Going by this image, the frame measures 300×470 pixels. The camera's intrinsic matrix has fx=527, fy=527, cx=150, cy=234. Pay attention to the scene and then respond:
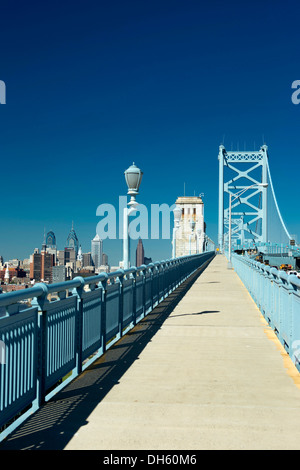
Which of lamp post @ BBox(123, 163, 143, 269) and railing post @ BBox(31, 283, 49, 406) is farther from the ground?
lamp post @ BBox(123, 163, 143, 269)

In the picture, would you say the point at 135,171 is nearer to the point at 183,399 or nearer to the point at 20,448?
the point at 183,399

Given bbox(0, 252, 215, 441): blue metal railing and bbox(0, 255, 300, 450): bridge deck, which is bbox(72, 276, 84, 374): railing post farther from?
bbox(0, 255, 300, 450): bridge deck

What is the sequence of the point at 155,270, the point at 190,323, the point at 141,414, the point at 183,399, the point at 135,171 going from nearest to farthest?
1. the point at 141,414
2. the point at 183,399
3. the point at 135,171
4. the point at 190,323
5. the point at 155,270

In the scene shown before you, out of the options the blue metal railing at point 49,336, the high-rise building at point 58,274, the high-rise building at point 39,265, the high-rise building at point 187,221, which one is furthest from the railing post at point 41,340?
the high-rise building at point 187,221

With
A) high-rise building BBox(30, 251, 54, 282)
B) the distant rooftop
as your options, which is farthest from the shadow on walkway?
the distant rooftop

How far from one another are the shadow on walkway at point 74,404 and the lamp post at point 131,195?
1.77 meters

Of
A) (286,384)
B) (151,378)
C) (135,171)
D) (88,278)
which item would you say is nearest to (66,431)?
(151,378)

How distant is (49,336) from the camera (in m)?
5.20

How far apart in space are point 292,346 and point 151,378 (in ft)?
6.76

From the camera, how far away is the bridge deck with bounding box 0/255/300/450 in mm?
4262

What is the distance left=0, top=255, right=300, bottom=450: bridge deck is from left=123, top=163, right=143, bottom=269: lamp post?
1.55 metres

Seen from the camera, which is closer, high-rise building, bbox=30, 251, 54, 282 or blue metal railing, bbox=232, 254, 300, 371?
blue metal railing, bbox=232, 254, 300, 371
